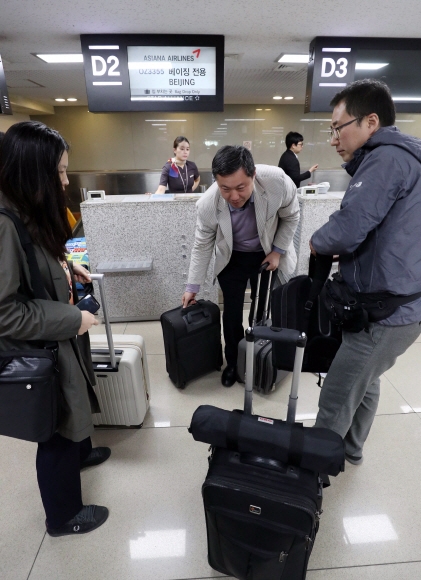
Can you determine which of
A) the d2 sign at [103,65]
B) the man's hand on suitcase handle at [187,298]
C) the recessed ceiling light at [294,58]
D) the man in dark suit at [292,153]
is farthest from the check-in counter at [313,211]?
the man in dark suit at [292,153]

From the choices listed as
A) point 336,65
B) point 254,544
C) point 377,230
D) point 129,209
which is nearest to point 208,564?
point 254,544

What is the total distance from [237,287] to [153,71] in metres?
1.94

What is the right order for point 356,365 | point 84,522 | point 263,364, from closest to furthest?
point 356,365 → point 84,522 → point 263,364

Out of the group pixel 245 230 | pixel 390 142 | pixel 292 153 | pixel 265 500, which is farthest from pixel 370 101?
pixel 292 153

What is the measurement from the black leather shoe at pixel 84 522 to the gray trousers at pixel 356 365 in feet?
3.46

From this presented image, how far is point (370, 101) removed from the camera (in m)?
1.11

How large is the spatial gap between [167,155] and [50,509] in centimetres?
725

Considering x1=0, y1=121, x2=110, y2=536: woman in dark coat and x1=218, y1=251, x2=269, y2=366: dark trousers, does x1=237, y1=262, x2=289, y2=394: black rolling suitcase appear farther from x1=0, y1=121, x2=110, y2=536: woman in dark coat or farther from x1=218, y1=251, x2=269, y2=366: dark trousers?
x1=0, y1=121, x2=110, y2=536: woman in dark coat

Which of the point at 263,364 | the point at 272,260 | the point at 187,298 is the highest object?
the point at 272,260

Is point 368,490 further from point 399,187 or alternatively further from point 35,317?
point 35,317

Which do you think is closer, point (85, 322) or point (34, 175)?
point (34, 175)

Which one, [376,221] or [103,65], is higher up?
[103,65]

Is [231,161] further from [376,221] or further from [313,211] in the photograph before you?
[313,211]

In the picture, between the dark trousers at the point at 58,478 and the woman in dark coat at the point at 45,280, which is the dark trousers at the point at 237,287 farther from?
the dark trousers at the point at 58,478
